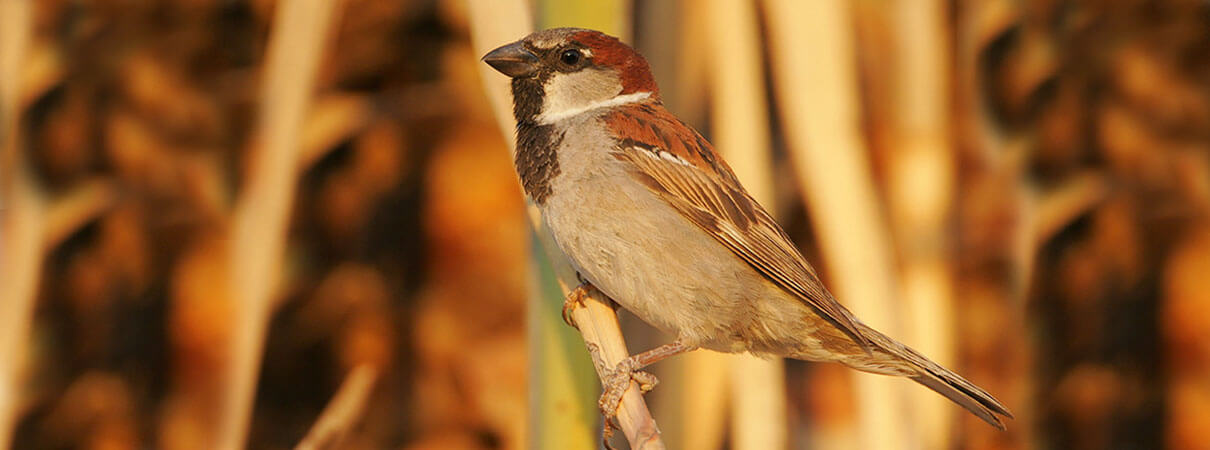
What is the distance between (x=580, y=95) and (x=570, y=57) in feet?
0.47

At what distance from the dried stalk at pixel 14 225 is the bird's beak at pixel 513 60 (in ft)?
3.31

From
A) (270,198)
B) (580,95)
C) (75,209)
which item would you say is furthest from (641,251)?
(75,209)

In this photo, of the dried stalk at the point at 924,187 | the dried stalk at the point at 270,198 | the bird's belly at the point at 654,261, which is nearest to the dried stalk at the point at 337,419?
the dried stalk at the point at 270,198

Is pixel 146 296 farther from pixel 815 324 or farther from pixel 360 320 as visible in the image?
pixel 815 324

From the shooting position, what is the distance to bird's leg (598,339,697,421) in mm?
1256

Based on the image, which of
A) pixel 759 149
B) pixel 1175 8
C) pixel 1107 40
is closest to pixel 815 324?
pixel 759 149

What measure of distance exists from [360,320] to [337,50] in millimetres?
635

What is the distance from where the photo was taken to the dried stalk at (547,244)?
1.25 metres

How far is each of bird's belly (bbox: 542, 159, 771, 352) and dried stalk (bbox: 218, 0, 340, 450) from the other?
0.42 meters

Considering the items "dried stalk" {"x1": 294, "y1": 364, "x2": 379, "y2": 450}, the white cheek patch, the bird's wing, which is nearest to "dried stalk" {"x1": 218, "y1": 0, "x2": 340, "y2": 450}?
"dried stalk" {"x1": 294, "y1": 364, "x2": 379, "y2": 450}

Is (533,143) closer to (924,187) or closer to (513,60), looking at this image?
(513,60)

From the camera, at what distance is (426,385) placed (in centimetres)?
240

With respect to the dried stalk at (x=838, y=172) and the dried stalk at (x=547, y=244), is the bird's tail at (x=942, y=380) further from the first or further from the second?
the dried stalk at (x=547, y=244)

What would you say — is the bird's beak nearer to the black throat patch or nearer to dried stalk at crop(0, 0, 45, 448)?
the black throat patch
